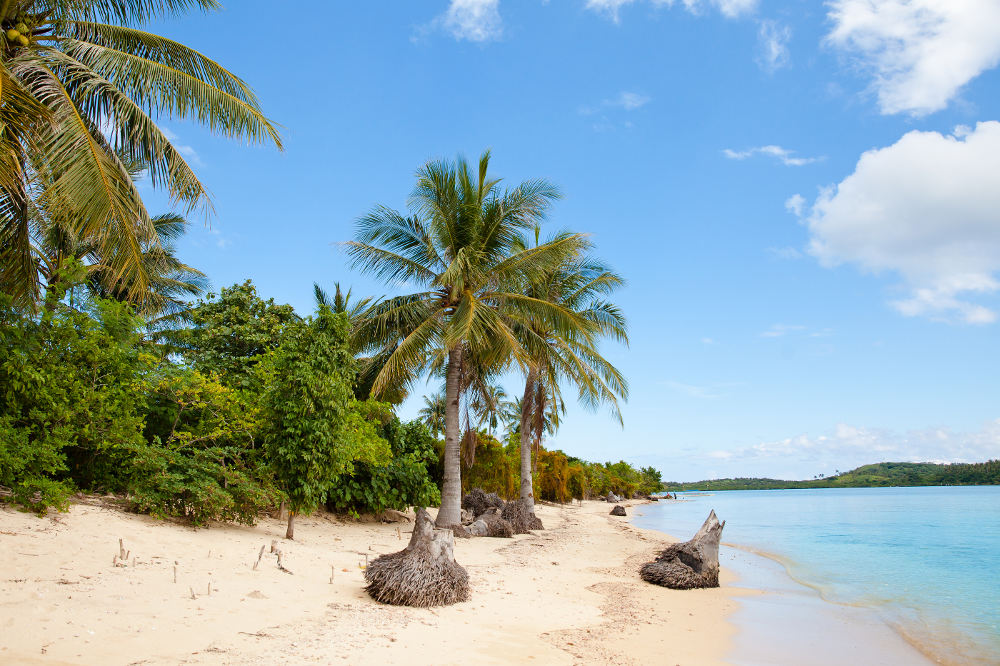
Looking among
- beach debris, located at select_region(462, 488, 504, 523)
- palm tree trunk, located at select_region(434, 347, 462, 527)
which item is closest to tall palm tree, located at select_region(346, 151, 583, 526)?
palm tree trunk, located at select_region(434, 347, 462, 527)

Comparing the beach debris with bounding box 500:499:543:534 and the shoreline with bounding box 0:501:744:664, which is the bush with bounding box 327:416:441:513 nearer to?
the beach debris with bounding box 500:499:543:534

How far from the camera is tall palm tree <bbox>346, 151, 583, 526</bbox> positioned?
48.3ft

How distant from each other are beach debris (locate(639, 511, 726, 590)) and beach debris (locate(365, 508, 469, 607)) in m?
4.66

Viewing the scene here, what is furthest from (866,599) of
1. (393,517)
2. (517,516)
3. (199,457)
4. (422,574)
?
(199,457)

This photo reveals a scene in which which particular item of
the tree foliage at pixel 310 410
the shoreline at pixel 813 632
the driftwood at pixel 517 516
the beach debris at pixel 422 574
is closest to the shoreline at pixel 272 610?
the beach debris at pixel 422 574

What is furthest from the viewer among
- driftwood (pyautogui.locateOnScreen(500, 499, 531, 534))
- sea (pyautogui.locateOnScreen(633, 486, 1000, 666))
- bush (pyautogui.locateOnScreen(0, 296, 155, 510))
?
driftwood (pyautogui.locateOnScreen(500, 499, 531, 534))

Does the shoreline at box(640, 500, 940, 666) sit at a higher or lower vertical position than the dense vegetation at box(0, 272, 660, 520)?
lower

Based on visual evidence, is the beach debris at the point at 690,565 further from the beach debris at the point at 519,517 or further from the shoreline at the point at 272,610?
the beach debris at the point at 519,517

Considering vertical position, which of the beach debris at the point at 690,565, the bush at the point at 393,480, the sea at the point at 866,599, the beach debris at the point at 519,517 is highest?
the bush at the point at 393,480

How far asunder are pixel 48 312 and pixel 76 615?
5933 millimetres

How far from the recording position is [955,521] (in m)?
32.8

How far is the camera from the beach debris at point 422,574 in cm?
668

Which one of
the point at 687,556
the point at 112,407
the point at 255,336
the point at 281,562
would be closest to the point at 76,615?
the point at 281,562

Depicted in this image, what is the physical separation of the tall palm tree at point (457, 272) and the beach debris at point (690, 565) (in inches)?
218
